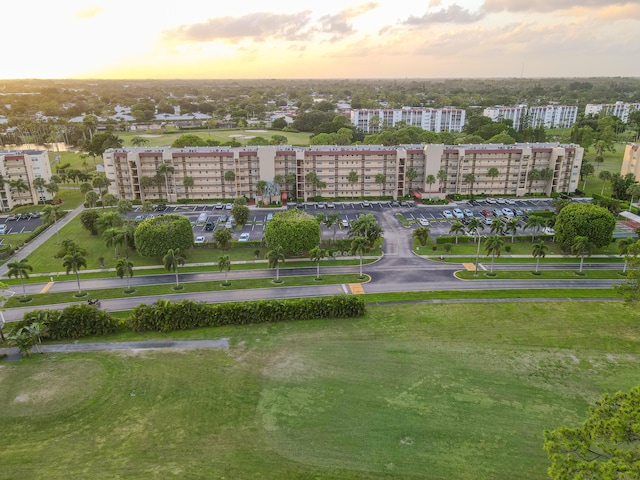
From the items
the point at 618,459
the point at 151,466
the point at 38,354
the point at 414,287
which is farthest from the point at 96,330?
the point at 618,459

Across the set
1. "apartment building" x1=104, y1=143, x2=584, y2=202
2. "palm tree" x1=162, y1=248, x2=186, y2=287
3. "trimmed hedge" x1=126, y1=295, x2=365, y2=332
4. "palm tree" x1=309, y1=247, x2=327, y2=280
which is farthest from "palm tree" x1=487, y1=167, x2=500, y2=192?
"palm tree" x1=162, y1=248, x2=186, y2=287

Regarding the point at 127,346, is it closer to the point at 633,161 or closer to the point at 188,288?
the point at 188,288

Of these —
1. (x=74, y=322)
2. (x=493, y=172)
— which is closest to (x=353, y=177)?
(x=493, y=172)

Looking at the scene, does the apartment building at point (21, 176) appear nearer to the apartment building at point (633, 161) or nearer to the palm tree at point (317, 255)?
the palm tree at point (317, 255)

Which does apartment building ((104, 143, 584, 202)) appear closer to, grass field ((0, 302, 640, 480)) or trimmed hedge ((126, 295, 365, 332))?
trimmed hedge ((126, 295, 365, 332))

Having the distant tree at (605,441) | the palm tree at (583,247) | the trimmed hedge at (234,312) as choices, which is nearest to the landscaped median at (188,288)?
the trimmed hedge at (234,312)

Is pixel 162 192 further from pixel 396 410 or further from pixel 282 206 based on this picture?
pixel 396 410

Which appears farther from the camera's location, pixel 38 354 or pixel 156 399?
pixel 38 354
